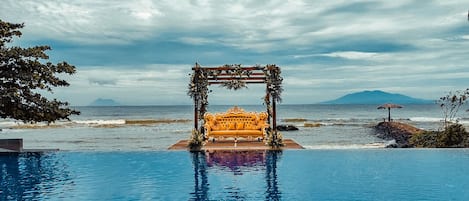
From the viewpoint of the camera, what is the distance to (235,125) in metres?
14.7

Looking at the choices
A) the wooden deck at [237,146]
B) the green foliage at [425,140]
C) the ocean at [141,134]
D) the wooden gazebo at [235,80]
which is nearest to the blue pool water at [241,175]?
the wooden deck at [237,146]

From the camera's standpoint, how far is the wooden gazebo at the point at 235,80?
14.4m

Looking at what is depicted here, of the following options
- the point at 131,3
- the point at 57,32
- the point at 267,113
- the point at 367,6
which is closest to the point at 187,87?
the point at 267,113

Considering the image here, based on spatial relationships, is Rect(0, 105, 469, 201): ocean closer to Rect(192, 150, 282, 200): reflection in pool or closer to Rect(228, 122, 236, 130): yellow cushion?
Rect(192, 150, 282, 200): reflection in pool

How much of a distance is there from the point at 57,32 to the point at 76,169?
1065 cm

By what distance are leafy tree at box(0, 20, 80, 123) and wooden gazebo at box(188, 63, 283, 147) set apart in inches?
147

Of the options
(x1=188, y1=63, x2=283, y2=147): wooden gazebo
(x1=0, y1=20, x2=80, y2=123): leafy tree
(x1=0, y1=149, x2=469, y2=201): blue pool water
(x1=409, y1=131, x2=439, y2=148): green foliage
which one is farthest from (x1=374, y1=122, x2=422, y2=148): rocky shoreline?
(x1=0, y1=20, x2=80, y2=123): leafy tree

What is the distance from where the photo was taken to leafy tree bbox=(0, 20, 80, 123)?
37.6 feet

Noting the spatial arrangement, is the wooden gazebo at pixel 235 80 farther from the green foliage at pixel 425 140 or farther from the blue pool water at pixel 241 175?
the green foliage at pixel 425 140

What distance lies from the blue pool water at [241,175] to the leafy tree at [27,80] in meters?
1.09

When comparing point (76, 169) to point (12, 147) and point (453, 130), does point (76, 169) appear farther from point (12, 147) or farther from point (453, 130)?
point (453, 130)

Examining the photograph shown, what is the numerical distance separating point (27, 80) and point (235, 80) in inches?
222

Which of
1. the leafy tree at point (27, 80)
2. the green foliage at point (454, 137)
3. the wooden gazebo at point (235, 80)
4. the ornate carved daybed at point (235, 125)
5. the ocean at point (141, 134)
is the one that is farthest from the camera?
the ocean at point (141, 134)

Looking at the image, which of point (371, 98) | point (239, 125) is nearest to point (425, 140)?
point (239, 125)
